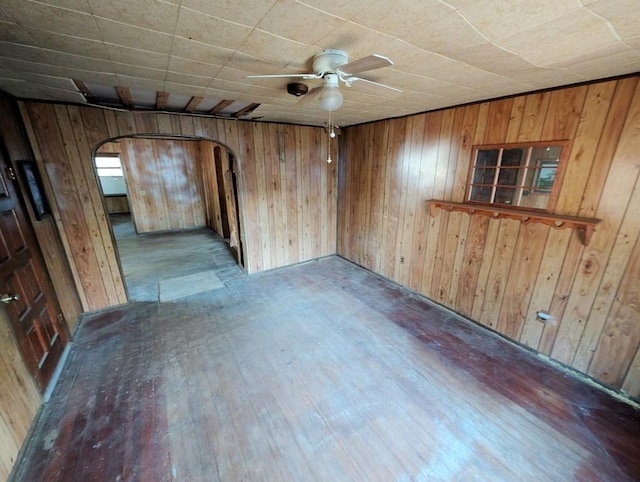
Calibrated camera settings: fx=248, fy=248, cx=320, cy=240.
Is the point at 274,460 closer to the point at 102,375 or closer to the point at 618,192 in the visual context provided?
the point at 102,375

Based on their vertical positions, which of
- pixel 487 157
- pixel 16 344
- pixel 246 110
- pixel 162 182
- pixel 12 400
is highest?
pixel 246 110

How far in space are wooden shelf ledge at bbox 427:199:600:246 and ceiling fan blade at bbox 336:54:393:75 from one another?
77.9 inches

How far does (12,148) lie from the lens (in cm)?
224

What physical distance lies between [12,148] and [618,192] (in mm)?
5072

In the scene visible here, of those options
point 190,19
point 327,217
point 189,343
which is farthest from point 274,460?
point 327,217

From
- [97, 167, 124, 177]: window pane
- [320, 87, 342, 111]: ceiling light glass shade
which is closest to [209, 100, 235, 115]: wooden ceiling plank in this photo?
[320, 87, 342, 111]: ceiling light glass shade

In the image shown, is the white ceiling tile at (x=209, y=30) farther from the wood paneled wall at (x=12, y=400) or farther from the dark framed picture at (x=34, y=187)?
the dark framed picture at (x=34, y=187)

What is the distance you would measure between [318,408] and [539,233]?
250 centimetres

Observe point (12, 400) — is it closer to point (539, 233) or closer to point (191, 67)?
point (191, 67)

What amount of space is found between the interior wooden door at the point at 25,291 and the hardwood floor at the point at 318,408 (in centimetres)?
27

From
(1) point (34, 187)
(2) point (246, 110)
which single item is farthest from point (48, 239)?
(2) point (246, 110)

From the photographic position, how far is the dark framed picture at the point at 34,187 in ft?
7.71

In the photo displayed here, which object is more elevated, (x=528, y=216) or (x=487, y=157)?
(x=487, y=157)

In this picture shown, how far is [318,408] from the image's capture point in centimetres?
192
